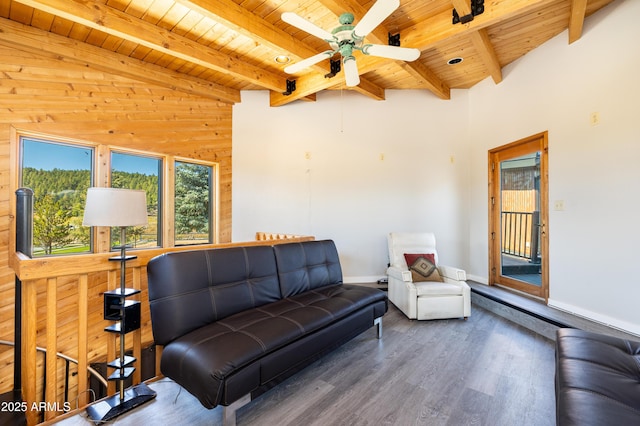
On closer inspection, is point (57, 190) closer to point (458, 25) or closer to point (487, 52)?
point (458, 25)

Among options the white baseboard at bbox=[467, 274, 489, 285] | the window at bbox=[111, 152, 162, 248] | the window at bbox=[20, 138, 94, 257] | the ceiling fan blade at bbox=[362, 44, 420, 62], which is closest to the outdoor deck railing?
the white baseboard at bbox=[467, 274, 489, 285]

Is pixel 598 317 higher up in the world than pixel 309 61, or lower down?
lower down

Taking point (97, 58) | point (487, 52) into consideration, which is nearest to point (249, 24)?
point (97, 58)

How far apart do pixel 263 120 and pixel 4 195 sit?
308 cm

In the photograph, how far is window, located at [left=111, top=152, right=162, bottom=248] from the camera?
342 cm

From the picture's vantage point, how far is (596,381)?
123cm

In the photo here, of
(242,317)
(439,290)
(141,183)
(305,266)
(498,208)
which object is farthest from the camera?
(498,208)

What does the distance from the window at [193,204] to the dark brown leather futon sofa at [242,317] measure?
207cm

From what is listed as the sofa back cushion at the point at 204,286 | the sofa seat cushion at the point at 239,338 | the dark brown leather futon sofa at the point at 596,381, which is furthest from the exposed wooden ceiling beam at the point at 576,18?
the sofa back cushion at the point at 204,286

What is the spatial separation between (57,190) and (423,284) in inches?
171

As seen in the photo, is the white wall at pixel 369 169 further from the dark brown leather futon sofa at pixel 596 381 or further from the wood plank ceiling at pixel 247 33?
the dark brown leather futon sofa at pixel 596 381

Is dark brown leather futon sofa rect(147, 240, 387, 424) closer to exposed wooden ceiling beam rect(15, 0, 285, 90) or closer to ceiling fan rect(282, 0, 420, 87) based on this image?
ceiling fan rect(282, 0, 420, 87)

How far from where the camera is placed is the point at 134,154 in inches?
139

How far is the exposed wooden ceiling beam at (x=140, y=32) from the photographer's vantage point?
229 cm
